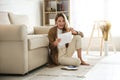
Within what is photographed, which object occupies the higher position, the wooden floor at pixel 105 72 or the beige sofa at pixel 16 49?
the beige sofa at pixel 16 49

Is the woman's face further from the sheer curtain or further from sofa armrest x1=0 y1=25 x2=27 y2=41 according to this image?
the sheer curtain

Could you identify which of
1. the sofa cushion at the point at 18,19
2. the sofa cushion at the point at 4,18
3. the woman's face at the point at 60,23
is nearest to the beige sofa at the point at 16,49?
the sofa cushion at the point at 4,18

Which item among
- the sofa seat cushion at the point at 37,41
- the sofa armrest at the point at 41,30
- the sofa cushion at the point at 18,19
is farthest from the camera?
the sofa armrest at the point at 41,30

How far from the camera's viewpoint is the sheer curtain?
589cm

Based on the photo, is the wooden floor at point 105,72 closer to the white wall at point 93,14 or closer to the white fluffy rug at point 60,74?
the white fluffy rug at point 60,74

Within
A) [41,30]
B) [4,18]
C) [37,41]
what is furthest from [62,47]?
[4,18]

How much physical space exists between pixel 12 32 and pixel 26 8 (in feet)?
7.31

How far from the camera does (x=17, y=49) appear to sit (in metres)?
3.19

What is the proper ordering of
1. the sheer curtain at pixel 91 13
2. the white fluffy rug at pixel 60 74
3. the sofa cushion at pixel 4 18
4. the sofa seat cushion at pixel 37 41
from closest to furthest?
the white fluffy rug at pixel 60 74
the sofa seat cushion at pixel 37 41
the sofa cushion at pixel 4 18
the sheer curtain at pixel 91 13

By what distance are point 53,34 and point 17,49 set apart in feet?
2.70

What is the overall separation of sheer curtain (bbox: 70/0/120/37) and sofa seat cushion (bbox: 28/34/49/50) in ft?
7.66

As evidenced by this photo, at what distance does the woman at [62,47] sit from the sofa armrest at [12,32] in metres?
0.76

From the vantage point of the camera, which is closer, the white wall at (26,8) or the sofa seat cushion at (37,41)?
the sofa seat cushion at (37,41)

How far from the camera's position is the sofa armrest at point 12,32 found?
10.3 ft
